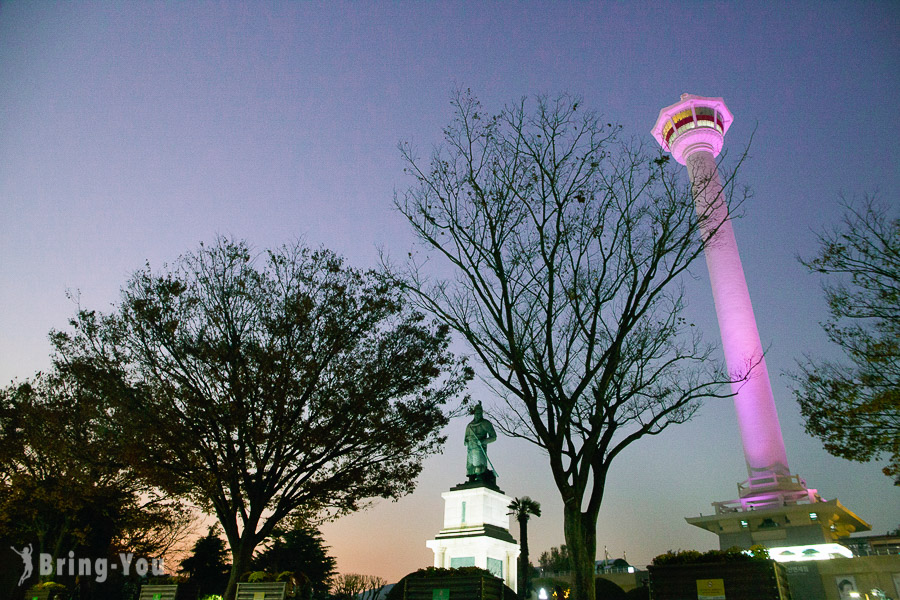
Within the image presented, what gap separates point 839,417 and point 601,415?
34.6 ft

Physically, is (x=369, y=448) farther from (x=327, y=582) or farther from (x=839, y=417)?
(x=327, y=582)

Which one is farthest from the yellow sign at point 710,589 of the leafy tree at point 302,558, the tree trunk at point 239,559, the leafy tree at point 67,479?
the leafy tree at point 302,558

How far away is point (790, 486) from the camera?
133ft

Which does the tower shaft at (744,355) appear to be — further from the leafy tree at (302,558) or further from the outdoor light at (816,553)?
the leafy tree at (302,558)

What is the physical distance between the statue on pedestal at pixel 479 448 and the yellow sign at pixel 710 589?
61.0 feet

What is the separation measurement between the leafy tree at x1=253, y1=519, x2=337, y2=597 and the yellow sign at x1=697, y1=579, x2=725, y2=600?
110 feet

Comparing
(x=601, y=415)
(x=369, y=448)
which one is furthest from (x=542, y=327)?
(x=369, y=448)

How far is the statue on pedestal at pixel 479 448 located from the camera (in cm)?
2855

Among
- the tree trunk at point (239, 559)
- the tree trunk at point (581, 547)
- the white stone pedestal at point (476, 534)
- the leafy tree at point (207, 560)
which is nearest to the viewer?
the tree trunk at point (581, 547)

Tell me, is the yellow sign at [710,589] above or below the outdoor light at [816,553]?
below

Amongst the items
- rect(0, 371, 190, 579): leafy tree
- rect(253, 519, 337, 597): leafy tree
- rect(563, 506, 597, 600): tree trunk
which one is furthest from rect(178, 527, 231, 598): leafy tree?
rect(563, 506, 597, 600): tree trunk

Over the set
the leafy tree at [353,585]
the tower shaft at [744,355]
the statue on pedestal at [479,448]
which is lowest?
the leafy tree at [353,585]

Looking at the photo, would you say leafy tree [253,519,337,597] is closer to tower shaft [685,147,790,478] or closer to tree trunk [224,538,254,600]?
tree trunk [224,538,254,600]

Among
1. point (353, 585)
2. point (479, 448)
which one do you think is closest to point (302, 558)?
point (353, 585)
